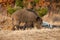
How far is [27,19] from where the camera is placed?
10.8 meters

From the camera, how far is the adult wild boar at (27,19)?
34.5 feet

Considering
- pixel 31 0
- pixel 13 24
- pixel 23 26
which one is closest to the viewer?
pixel 23 26

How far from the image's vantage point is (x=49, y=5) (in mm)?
24703

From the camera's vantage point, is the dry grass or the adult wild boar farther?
the adult wild boar

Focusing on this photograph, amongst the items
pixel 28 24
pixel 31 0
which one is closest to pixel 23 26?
pixel 28 24

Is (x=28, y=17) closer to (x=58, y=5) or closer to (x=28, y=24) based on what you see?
Answer: (x=28, y=24)

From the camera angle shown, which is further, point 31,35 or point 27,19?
point 27,19

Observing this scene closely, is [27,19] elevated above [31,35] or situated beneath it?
situated beneath

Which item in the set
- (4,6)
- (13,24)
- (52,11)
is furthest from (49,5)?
(13,24)

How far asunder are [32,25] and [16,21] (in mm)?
906

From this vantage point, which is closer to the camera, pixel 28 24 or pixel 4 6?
pixel 28 24

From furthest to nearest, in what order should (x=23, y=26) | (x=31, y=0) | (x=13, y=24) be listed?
(x=31, y=0), (x=13, y=24), (x=23, y=26)

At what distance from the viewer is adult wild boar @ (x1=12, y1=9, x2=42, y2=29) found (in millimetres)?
10523

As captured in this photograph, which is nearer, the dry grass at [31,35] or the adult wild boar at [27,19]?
the dry grass at [31,35]
